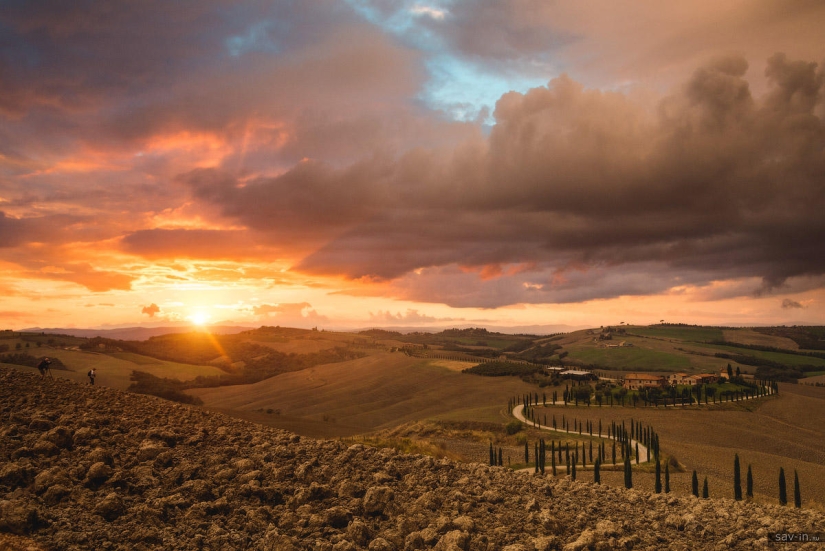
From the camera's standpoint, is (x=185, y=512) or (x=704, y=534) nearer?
(x=185, y=512)

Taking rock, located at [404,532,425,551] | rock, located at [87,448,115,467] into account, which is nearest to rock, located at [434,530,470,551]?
rock, located at [404,532,425,551]

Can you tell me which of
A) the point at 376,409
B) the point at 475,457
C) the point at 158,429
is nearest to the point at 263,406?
the point at 376,409

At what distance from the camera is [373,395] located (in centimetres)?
16112

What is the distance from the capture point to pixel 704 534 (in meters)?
14.3

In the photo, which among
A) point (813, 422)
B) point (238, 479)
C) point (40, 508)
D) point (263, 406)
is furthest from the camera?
point (263, 406)

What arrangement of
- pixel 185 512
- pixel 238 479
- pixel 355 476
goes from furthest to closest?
pixel 355 476 → pixel 238 479 → pixel 185 512

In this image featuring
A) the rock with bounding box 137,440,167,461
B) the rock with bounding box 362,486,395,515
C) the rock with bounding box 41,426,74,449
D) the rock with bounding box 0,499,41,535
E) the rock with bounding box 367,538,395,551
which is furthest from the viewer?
the rock with bounding box 137,440,167,461

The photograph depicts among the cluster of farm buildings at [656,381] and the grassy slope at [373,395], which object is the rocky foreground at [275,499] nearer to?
the grassy slope at [373,395]

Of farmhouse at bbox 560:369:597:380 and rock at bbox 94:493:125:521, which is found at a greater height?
rock at bbox 94:493:125:521

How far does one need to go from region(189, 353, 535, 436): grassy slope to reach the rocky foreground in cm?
10041

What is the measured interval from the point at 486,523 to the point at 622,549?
3274 mm

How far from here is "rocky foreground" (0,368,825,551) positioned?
11047 millimetres

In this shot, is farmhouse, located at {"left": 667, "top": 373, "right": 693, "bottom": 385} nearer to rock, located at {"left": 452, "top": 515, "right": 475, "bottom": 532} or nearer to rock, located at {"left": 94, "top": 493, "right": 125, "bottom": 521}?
rock, located at {"left": 452, "top": 515, "right": 475, "bottom": 532}

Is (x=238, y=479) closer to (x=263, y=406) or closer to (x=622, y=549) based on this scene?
(x=622, y=549)
